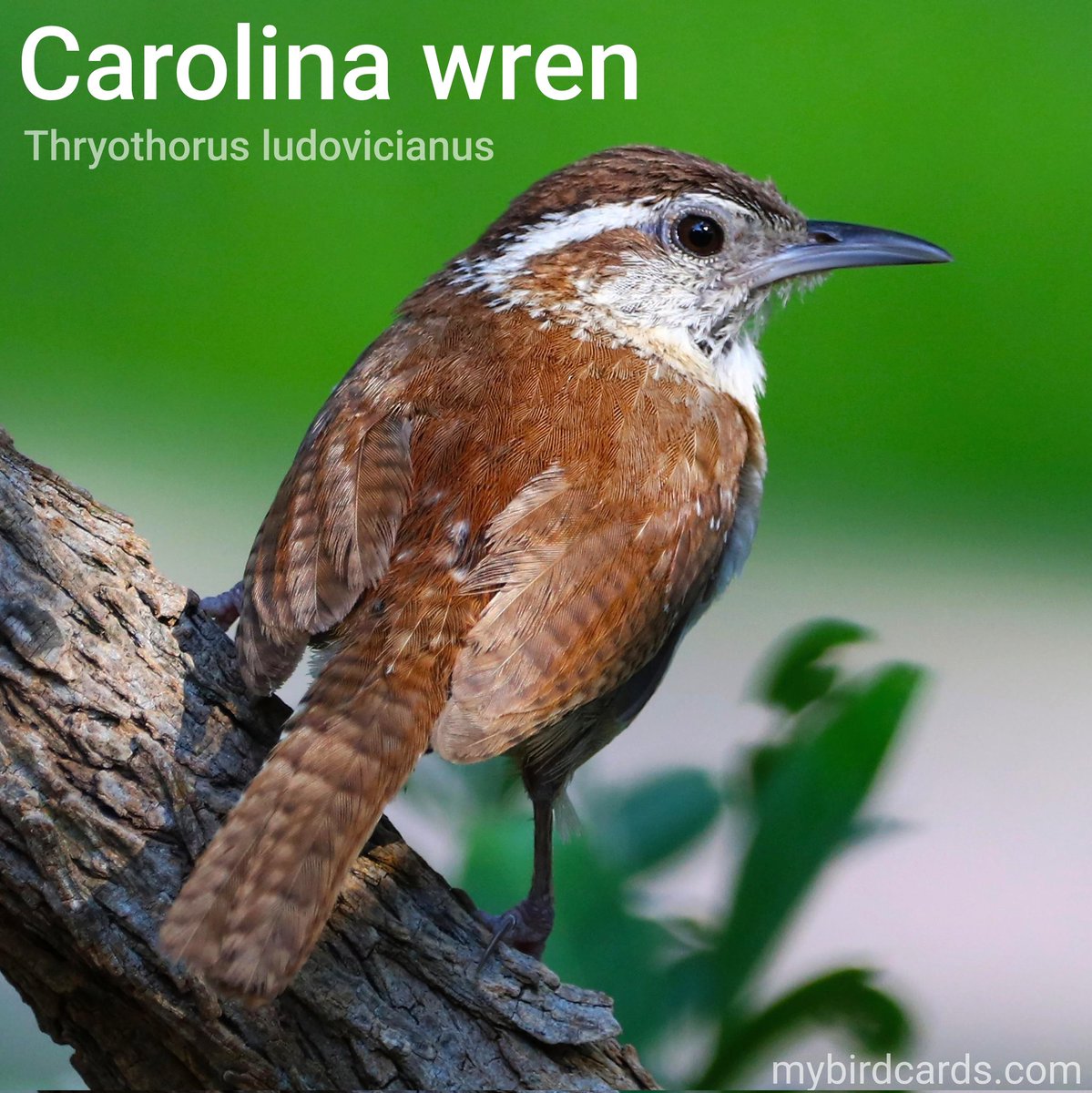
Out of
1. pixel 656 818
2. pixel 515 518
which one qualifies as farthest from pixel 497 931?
pixel 515 518

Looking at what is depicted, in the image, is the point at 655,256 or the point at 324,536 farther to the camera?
the point at 655,256

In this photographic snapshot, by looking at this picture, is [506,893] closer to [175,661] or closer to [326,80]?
[175,661]

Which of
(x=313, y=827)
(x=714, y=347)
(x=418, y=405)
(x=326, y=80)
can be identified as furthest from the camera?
(x=326, y=80)

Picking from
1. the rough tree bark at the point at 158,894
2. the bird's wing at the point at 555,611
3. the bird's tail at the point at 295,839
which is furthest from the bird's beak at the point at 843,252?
the rough tree bark at the point at 158,894

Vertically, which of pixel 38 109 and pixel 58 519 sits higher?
pixel 38 109

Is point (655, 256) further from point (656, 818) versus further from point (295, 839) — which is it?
point (295, 839)

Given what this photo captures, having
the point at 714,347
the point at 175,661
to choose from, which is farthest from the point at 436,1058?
the point at 714,347

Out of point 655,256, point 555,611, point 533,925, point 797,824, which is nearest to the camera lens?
point 797,824
